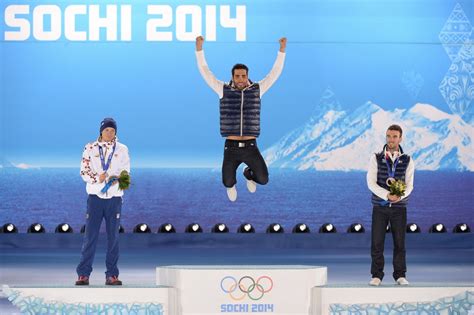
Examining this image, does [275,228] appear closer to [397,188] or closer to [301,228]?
[301,228]

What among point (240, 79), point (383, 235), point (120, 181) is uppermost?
point (240, 79)

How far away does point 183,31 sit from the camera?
A: 19469 millimetres

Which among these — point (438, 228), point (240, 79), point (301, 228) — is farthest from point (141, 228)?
point (240, 79)

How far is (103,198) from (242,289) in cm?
151

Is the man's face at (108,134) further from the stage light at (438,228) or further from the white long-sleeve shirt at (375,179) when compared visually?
the stage light at (438,228)

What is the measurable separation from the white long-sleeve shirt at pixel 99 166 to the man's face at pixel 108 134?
1.8 inches

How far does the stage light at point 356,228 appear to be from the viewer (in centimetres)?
1950

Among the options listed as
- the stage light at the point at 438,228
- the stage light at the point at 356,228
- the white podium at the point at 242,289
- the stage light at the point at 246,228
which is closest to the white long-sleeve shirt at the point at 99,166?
the white podium at the point at 242,289

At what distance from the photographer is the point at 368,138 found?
65.4 ft

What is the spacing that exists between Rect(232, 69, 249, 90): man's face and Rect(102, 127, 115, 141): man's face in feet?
5.51

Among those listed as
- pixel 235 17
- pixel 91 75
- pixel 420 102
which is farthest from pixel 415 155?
pixel 91 75

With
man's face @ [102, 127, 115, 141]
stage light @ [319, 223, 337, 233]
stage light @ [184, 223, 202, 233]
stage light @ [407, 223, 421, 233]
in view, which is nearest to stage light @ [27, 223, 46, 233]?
stage light @ [184, 223, 202, 233]

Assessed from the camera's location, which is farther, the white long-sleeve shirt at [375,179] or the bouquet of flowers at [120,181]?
the white long-sleeve shirt at [375,179]

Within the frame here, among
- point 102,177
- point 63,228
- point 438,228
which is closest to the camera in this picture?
point 102,177
